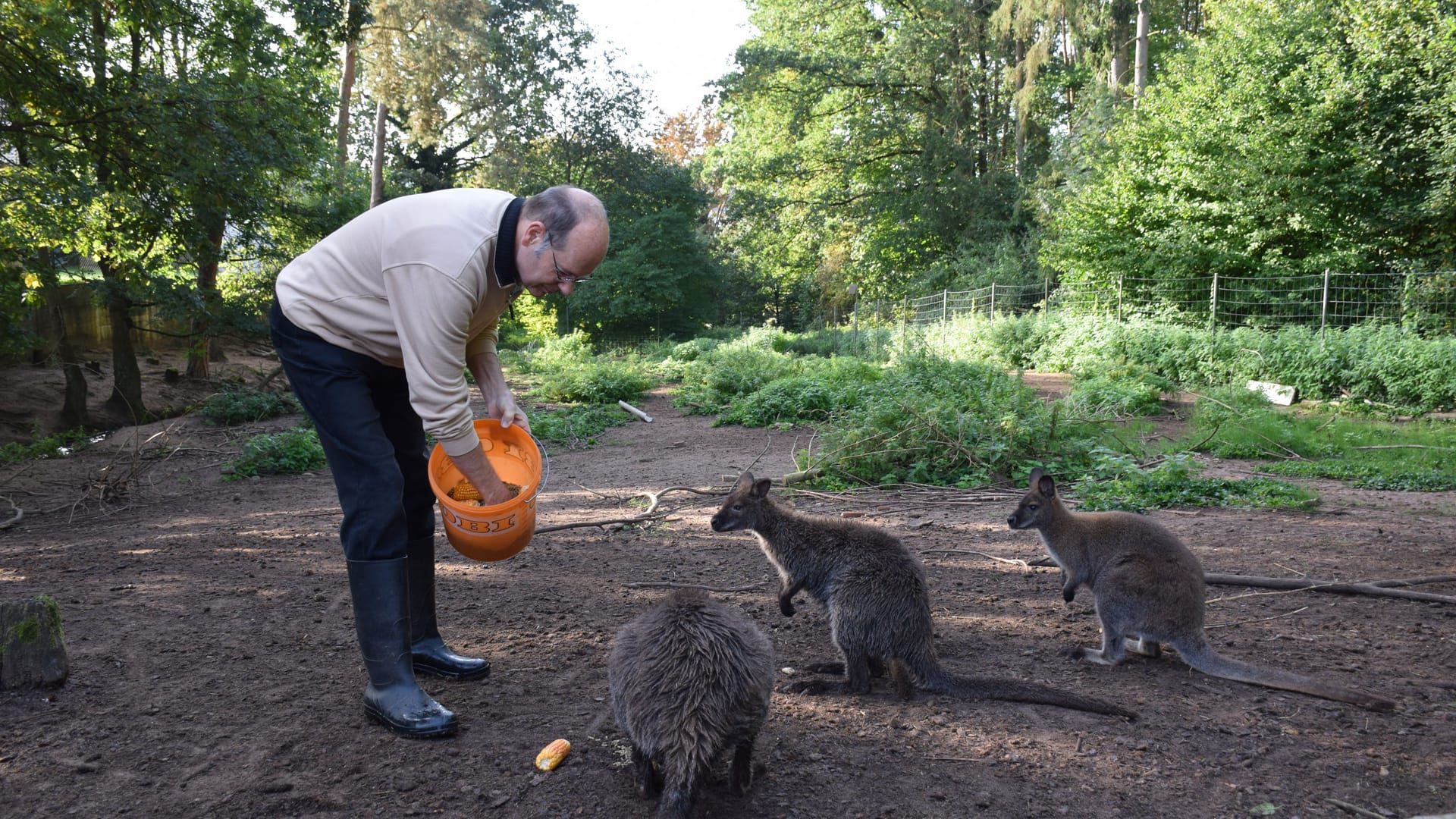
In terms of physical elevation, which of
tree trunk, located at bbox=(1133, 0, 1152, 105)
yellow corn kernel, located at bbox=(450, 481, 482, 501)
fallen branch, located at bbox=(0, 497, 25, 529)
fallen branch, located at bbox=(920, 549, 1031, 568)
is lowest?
fallen branch, located at bbox=(0, 497, 25, 529)

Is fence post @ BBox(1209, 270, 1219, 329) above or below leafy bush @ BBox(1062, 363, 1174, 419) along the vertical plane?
above

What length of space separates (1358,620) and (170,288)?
1413 centimetres

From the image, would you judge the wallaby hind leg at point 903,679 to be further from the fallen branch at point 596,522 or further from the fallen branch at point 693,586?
the fallen branch at point 596,522

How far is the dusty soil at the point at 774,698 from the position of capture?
2.94 meters

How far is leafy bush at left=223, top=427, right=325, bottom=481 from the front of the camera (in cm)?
1039

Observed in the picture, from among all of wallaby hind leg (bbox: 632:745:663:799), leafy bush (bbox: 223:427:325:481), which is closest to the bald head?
wallaby hind leg (bbox: 632:745:663:799)

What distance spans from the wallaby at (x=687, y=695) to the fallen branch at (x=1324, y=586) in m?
3.19

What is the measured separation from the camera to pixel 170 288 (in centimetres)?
1258

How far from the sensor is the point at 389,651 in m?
3.38

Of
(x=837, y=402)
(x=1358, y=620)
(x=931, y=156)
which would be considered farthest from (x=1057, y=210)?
(x=1358, y=620)

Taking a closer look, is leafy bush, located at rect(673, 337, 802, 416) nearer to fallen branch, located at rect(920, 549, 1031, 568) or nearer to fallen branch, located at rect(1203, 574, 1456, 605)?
fallen branch, located at rect(920, 549, 1031, 568)

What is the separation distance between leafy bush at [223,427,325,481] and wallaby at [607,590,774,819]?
885 centimetres

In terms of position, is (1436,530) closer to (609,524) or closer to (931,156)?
(609,524)

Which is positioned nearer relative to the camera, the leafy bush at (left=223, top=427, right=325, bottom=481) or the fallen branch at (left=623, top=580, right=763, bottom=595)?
the fallen branch at (left=623, top=580, right=763, bottom=595)
